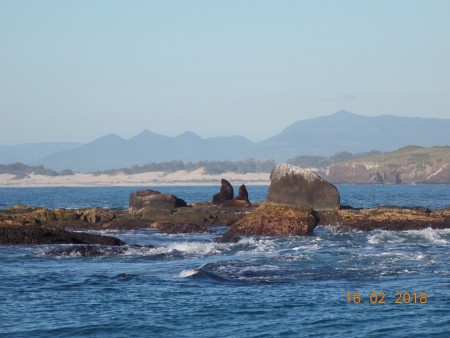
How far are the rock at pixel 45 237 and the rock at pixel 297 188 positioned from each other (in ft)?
41.4

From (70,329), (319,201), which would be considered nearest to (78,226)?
(319,201)

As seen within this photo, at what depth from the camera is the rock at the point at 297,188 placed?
44.8 m

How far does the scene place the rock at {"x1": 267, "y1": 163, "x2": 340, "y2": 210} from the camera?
44812mm

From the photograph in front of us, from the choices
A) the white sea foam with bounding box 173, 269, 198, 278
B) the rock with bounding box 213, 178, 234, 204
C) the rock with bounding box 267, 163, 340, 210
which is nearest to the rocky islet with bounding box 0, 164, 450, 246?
the rock with bounding box 267, 163, 340, 210

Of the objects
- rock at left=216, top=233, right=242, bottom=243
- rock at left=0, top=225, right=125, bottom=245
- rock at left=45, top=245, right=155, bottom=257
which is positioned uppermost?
rock at left=0, top=225, right=125, bottom=245

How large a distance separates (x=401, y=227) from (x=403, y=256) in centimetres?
1155

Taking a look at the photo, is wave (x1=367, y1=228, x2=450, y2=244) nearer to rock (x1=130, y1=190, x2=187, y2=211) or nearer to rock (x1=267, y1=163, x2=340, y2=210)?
rock (x1=267, y1=163, x2=340, y2=210)

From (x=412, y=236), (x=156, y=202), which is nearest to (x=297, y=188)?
(x=412, y=236)

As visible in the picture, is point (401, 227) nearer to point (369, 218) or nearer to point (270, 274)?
point (369, 218)

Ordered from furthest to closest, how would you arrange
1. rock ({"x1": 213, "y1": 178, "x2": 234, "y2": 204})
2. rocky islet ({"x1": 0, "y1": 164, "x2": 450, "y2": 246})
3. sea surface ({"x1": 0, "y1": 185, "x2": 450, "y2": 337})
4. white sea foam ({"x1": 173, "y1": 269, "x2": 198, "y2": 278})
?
rock ({"x1": 213, "y1": 178, "x2": 234, "y2": 204}), rocky islet ({"x1": 0, "y1": 164, "x2": 450, "y2": 246}), white sea foam ({"x1": 173, "y1": 269, "x2": 198, "y2": 278}), sea surface ({"x1": 0, "y1": 185, "x2": 450, "y2": 337})

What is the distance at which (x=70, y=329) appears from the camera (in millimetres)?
18281

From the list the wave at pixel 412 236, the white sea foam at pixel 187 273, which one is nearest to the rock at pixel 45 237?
the white sea foam at pixel 187 273

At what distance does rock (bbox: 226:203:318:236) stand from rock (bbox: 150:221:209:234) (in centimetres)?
321

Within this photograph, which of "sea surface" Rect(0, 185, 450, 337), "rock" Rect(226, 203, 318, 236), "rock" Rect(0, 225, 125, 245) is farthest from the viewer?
"rock" Rect(226, 203, 318, 236)
